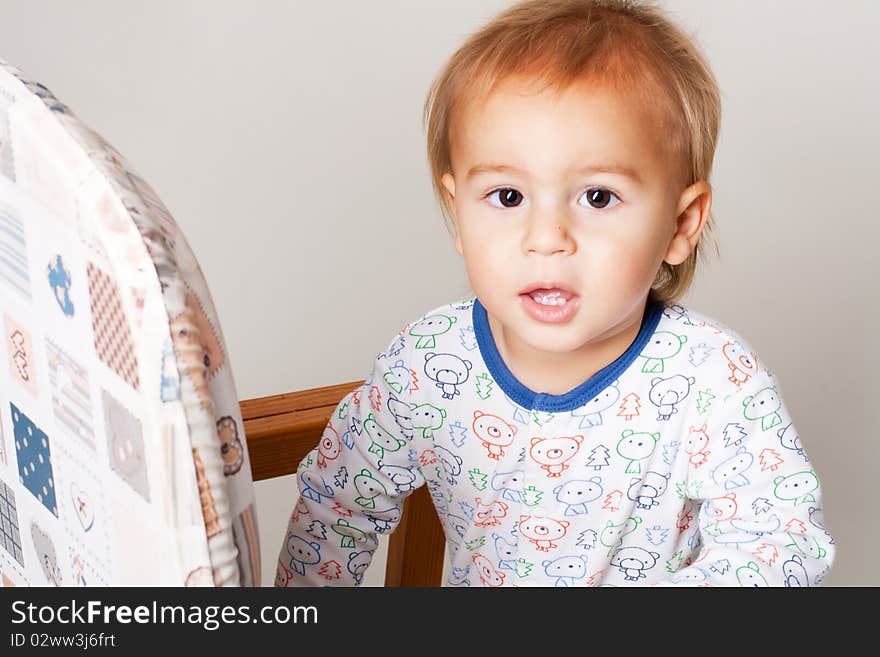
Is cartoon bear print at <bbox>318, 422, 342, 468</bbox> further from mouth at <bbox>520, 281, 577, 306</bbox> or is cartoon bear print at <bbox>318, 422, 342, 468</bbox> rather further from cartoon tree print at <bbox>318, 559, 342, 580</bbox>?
mouth at <bbox>520, 281, 577, 306</bbox>

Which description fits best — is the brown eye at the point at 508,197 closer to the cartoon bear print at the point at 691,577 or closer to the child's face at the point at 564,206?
the child's face at the point at 564,206

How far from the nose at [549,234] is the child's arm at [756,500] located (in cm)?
21

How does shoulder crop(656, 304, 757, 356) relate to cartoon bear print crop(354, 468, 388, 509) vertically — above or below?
above

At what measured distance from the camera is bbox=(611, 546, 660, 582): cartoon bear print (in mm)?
1130

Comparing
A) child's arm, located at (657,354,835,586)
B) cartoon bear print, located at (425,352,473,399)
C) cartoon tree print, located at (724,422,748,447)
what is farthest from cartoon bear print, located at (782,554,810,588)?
cartoon bear print, located at (425,352,473,399)

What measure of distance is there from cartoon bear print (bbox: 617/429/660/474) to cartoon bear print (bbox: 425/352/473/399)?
15cm

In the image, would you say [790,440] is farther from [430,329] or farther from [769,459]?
[430,329]

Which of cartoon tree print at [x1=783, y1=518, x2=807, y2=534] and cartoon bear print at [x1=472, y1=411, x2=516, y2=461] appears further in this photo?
cartoon bear print at [x1=472, y1=411, x2=516, y2=461]

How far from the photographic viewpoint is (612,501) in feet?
3.65

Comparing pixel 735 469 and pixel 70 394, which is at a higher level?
pixel 70 394

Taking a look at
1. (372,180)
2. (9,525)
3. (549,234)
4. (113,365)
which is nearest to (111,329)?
(113,365)

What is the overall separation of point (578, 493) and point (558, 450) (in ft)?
0.14

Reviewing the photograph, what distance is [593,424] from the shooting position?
3.62 ft
